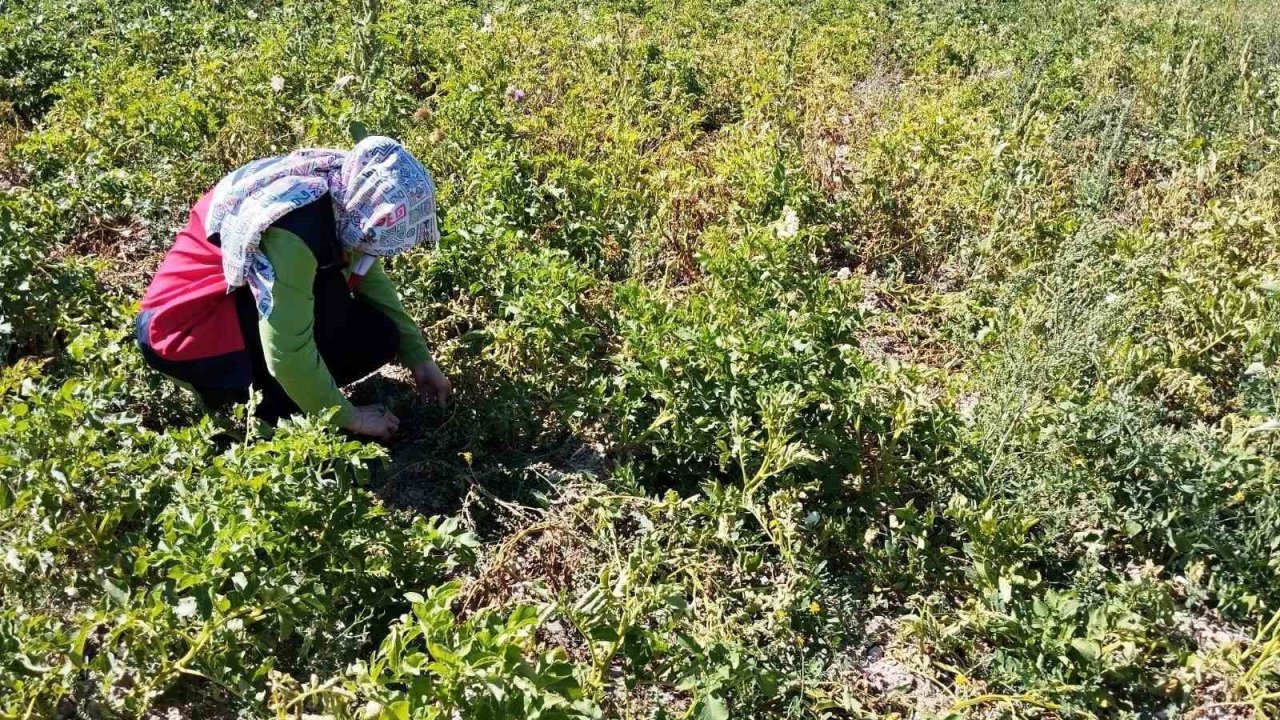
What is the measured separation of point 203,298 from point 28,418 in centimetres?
67

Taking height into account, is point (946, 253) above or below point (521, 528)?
above

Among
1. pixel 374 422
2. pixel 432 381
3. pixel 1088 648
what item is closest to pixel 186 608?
pixel 374 422

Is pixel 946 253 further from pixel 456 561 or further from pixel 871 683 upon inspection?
pixel 456 561

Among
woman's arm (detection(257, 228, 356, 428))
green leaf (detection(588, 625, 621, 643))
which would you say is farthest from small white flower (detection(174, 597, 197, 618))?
green leaf (detection(588, 625, 621, 643))

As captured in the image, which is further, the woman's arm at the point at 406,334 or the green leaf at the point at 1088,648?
the woman's arm at the point at 406,334

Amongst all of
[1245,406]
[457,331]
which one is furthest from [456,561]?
[1245,406]

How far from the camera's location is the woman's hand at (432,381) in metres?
3.19

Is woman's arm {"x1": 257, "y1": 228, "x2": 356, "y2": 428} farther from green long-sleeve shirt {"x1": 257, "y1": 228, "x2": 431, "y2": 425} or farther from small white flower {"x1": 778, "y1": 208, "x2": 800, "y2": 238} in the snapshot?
small white flower {"x1": 778, "y1": 208, "x2": 800, "y2": 238}

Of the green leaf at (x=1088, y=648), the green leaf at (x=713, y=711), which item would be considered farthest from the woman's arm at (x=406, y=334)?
the green leaf at (x=1088, y=648)

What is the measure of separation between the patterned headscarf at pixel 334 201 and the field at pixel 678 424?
18.2 inches

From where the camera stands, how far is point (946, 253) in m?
4.26

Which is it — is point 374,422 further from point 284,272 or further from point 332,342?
point 284,272

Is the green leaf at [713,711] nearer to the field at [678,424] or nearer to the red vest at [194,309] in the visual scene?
the field at [678,424]

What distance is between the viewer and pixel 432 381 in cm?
321
